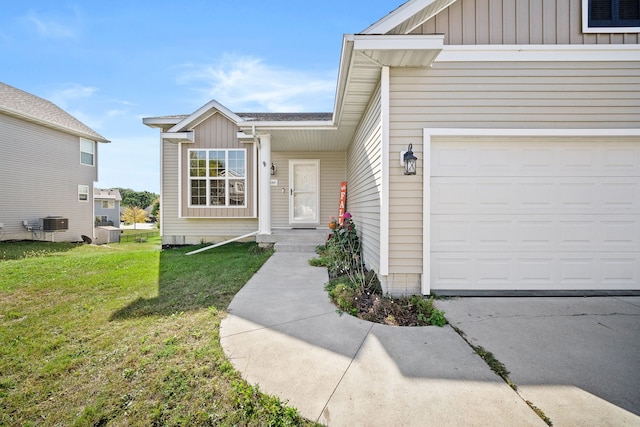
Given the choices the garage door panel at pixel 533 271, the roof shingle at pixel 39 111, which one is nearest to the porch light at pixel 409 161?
the garage door panel at pixel 533 271

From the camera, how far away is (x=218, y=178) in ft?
26.3

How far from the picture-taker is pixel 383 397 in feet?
5.65

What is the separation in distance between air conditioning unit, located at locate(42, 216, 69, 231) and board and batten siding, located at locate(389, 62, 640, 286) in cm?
1476

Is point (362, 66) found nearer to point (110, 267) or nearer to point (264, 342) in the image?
point (264, 342)

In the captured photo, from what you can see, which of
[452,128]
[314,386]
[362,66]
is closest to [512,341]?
[314,386]

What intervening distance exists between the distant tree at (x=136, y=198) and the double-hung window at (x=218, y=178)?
51699mm

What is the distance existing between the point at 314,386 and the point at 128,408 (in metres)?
1.13

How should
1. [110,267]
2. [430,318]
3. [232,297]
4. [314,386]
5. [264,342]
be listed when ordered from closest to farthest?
[314,386]
[264,342]
[430,318]
[232,297]
[110,267]

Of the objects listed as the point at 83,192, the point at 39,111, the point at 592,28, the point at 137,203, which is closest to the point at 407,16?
the point at 592,28

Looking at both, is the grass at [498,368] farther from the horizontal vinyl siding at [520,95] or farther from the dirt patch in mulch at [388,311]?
the horizontal vinyl siding at [520,95]

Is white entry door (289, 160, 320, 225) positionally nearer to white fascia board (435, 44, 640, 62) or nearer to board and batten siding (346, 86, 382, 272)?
board and batten siding (346, 86, 382, 272)

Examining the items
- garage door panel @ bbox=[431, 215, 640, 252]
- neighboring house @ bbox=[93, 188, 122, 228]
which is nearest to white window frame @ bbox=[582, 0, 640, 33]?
garage door panel @ bbox=[431, 215, 640, 252]

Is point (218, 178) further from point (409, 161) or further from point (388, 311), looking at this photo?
point (388, 311)

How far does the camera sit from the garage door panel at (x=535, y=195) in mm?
3680
